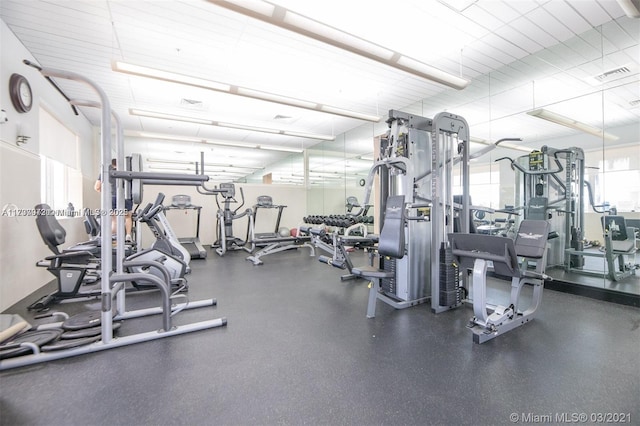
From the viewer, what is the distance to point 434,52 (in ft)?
13.3

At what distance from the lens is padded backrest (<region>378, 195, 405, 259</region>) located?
8.86 ft

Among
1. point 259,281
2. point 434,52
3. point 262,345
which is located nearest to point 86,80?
point 262,345

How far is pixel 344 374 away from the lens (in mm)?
1808

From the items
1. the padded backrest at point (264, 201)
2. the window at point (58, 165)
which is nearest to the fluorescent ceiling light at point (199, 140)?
the window at point (58, 165)

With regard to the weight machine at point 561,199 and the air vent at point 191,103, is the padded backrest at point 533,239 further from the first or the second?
the air vent at point 191,103

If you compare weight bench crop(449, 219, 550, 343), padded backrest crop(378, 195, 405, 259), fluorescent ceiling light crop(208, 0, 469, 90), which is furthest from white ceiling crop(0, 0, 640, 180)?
weight bench crop(449, 219, 550, 343)

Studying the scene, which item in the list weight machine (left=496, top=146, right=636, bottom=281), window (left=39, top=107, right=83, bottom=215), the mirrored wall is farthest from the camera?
window (left=39, top=107, right=83, bottom=215)

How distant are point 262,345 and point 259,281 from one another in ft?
6.54

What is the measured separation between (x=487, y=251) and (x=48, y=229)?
4394 millimetres

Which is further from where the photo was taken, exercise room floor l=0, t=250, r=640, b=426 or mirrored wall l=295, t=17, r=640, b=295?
mirrored wall l=295, t=17, r=640, b=295

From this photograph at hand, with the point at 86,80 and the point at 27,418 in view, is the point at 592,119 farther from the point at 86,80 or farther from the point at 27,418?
the point at 27,418

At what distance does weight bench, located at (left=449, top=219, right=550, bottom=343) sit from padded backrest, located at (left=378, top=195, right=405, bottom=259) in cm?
47

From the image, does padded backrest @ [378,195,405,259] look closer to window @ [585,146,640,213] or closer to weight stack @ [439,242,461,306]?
weight stack @ [439,242,461,306]

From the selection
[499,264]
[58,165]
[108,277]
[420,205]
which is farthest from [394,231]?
[58,165]
